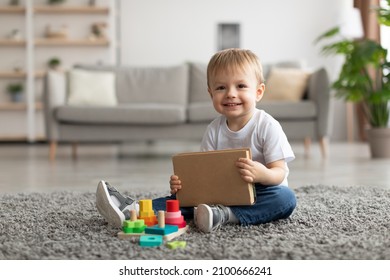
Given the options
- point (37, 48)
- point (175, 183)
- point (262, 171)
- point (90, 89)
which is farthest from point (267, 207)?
A: point (37, 48)

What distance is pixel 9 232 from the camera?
1.46 meters

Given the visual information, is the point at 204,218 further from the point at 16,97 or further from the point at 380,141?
the point at 16,97

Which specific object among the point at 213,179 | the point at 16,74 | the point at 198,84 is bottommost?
the point at 213,179

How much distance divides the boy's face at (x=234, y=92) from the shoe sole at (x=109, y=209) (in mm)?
386

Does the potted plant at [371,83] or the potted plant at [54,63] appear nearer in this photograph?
the potted plant at [371,83]

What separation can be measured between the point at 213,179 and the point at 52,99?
115 inches

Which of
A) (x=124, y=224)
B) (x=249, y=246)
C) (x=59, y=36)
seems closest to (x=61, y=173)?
(x=124, y=224)

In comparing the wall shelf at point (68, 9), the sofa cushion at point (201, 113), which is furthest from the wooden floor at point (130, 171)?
the wall shelf at point (68, 9)

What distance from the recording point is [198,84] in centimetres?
470

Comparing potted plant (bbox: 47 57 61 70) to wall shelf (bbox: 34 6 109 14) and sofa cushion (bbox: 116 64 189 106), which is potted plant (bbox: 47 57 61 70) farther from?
sofa cushion (bbox: 116 64 189 106)

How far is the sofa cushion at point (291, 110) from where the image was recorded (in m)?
3.99

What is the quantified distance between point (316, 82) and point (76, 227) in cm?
287

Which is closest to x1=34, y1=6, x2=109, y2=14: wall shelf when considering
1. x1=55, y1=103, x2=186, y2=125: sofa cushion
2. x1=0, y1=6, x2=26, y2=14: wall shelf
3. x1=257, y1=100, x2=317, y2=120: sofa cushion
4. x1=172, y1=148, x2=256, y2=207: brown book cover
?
x1=0, y1=6, x2=26, y2=14: wall shelf

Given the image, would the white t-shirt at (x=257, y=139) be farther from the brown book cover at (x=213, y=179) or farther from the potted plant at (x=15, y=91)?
the potted plant at (x=15, y=91)
